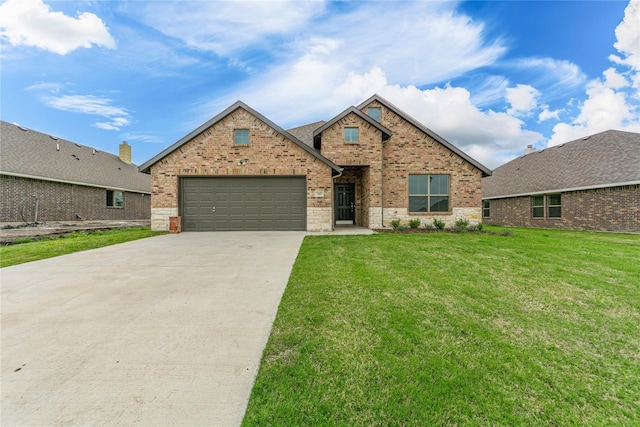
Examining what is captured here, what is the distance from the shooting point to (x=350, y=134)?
13547 mm

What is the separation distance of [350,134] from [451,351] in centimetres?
1221

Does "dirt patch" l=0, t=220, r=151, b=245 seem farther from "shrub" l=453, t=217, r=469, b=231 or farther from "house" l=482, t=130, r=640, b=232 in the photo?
"house" l=482, t=130, r=640, b=232

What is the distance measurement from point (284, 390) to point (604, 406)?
2335 mm

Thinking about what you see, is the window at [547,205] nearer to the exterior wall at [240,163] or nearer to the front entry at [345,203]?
the front entry at [345,203]

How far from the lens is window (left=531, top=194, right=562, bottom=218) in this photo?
1698cm

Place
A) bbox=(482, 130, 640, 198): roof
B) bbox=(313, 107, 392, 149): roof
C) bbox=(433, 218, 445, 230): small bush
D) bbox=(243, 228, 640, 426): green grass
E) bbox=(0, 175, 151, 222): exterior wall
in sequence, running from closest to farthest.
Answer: bbox=(243, 228, 640, 426): green grass < bbox=(313, 107, 392, 149): roof < bbox=(433, 218, 445, 230): small bush < bbox=(482, 130, 640, 198): roof < bbox=(0, 175, 151, 222): exterior wall

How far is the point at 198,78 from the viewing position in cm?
1395

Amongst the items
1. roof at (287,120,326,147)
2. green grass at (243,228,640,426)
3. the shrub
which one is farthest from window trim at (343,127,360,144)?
green grass at (243,228,640,426)

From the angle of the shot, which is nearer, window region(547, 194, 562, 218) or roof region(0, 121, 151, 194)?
roof region(0, 121, 151, 194)

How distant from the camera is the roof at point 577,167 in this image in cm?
1442

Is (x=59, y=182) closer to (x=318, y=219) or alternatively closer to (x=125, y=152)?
(x=125, y=152)

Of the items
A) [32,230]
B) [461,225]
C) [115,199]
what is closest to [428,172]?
[461,225]

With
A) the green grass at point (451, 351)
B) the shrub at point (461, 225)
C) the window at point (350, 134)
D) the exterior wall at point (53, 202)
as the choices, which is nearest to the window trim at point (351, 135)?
the window at point (350, 134)

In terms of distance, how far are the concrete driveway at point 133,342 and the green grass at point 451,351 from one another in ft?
1.13
